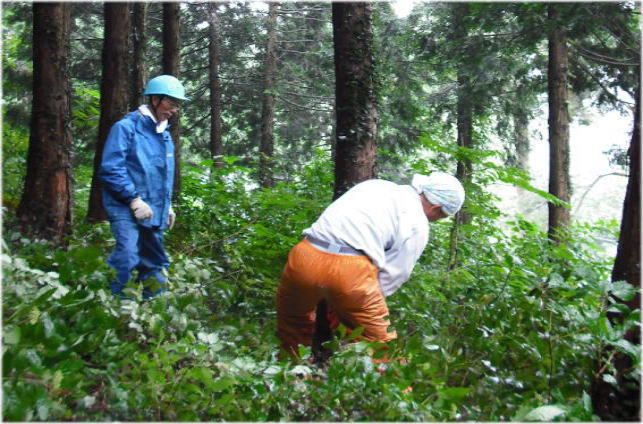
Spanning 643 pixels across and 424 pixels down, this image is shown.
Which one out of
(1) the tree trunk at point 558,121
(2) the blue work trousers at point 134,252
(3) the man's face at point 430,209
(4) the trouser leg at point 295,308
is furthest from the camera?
(1) the tree trunk at point 558,121

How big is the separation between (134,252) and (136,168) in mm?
718

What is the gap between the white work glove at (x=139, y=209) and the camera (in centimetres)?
495

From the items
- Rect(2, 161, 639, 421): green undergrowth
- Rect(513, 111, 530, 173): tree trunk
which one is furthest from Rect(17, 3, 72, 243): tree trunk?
Rect(513, 111, 530, 173): tree trunk

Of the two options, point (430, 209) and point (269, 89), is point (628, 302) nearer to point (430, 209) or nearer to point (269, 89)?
point (430, 209)

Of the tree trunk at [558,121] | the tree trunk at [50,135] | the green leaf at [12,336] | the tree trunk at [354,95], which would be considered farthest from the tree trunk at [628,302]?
the tree trunk at [558,121]

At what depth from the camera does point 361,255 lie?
4.05 meters

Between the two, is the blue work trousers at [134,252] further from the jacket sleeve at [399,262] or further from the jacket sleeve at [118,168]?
the jacket sleeve at [399,262]

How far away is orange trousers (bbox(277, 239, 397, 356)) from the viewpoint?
396cm

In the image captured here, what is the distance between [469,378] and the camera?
3734 mm

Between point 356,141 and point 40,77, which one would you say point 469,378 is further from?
point 40,77

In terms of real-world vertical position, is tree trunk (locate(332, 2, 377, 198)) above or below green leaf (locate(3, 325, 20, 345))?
above

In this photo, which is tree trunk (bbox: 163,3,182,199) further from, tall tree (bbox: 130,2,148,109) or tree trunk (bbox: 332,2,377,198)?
tree trunk (bbox: 332,2,377,198)

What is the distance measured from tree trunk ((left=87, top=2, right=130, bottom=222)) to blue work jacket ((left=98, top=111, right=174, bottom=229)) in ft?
13.9

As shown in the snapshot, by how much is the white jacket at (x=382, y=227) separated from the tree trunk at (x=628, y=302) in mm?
1274
